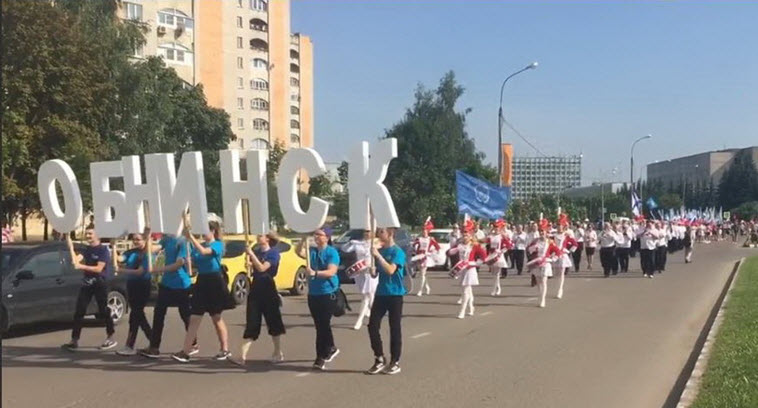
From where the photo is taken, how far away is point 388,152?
9359 millimetres

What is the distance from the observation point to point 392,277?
31.0ft

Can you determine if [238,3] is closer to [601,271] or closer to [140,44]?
[140,44]

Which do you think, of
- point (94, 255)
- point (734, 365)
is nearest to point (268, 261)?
point (94, 255)

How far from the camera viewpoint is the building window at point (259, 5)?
86.6 metres

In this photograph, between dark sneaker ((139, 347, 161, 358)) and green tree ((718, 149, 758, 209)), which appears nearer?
dark sneaker ((139, 347, 161, 358))

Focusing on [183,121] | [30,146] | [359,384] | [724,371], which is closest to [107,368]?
[359,384]

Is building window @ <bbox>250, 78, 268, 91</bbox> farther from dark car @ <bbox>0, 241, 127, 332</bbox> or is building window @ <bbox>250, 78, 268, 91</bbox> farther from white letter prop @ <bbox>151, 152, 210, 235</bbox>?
white letter prop @ <bbox>151, 152, 210, 235</bbox>

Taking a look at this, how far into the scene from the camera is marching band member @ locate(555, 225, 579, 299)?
18.1 meters

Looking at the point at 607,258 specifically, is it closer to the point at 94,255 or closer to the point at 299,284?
the point at 299,284

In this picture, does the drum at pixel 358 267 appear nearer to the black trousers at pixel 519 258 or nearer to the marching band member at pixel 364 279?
the marching band member at pixel 364 279

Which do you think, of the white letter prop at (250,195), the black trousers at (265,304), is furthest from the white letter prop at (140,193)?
the black trousers at (265,304)

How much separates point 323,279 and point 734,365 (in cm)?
447

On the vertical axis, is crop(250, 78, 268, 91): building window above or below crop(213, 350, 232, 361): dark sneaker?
above

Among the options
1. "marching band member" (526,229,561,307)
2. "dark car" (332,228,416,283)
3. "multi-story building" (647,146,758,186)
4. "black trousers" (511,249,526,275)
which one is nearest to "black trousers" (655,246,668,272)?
"black trousers" (511,249,526,275)
